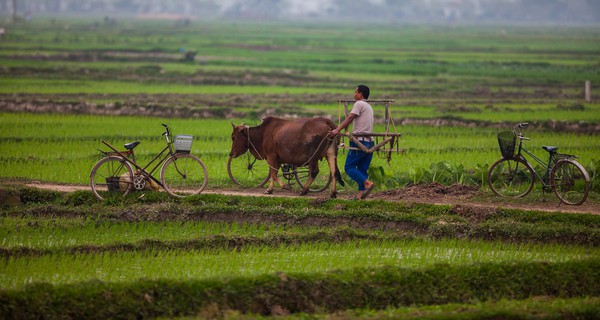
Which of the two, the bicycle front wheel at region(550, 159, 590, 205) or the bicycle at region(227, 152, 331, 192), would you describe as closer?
the bicycle front wheel at region(550, 159, 590, 205)

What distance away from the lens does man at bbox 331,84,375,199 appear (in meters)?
10.9

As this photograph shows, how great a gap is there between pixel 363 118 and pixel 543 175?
2.83 metres

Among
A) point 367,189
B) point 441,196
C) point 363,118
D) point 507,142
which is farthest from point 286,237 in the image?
point 507,142

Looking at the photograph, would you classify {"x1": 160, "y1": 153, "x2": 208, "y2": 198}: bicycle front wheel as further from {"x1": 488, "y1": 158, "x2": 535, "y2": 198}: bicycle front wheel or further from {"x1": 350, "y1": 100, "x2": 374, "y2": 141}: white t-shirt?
{"x1": 488, "y1": 158, "x2": 535, "y2": 198}: bicycle front wheel

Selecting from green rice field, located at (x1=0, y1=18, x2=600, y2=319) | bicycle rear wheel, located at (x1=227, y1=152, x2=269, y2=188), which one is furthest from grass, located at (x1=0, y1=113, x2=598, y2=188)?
bicycle rear wheel, located at (x1=227, y1=152, x2=269, y2=188)

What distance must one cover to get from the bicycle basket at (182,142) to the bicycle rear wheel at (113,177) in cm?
68

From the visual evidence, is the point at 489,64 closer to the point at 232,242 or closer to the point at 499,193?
the point at 499,193

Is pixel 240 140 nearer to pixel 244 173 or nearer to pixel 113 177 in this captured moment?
pixel 244 173

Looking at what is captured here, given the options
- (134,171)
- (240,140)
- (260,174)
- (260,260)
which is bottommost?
(260,260)

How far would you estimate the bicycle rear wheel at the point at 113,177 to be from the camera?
36.1ft

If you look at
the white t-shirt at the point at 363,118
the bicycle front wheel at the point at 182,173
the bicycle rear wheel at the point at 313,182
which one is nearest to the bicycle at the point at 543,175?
the white t-shirt at the point at 363,118

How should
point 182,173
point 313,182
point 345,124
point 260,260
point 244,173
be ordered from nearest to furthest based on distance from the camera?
point 260,260, point 345,124, point 182,173, point 313,182, point 244,173

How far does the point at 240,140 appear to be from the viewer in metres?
11.9

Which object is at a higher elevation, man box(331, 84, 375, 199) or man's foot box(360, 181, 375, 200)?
man box(331, 84, 375, 199)
